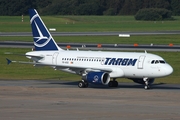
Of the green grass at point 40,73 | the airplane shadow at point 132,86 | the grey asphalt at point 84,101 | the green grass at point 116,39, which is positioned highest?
the green grass at point 116,39

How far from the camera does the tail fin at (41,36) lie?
55.5 m

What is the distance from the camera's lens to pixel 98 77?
49531mm

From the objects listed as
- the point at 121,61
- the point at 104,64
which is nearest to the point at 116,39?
the point at 104,64

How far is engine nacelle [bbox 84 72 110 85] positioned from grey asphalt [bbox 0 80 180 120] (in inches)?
27.7

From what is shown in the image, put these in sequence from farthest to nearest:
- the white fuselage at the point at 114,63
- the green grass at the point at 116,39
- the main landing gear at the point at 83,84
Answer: the green grass at the point at 116,39, the main landing gear at the point at 83,84, the white fuselage at the point at 114,63

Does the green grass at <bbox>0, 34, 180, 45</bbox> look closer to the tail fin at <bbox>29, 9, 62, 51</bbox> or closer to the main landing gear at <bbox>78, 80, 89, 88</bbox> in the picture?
the tail fin at <bbox>29, 9, 62, 51</bbox>

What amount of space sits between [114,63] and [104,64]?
3.25 ft

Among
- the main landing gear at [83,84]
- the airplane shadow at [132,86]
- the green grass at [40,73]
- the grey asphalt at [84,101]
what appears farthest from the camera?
the green grass at [40,73]

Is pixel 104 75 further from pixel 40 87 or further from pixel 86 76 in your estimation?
pixel 40 87

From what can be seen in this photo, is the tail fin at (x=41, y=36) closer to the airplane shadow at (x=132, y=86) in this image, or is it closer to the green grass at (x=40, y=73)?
the airplane shadow at (x=132, y=86)

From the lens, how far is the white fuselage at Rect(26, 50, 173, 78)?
162 feet

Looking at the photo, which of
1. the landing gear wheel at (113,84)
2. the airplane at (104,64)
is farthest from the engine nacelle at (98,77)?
the landing gear wheel at (113,84)

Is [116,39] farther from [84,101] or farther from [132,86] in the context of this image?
[84,101]

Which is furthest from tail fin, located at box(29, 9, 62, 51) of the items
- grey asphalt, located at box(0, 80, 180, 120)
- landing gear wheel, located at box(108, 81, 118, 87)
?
landing gear wheel, located at box(108, 81, 118, 87)
